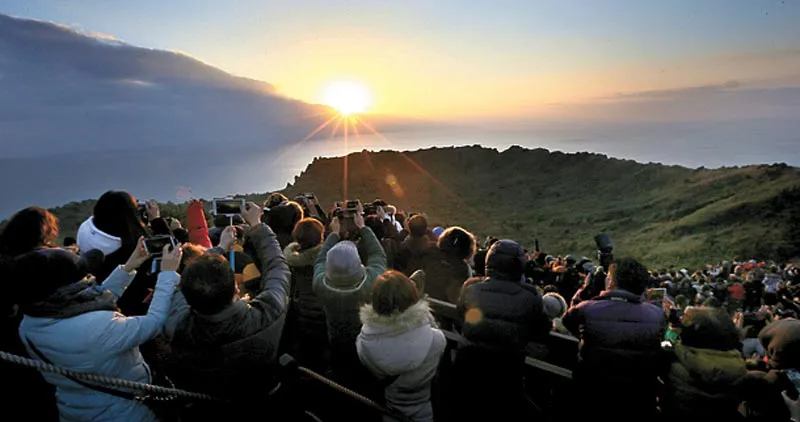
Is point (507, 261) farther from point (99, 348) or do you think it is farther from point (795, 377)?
point (99, 348)

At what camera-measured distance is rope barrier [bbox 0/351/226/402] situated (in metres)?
2.24

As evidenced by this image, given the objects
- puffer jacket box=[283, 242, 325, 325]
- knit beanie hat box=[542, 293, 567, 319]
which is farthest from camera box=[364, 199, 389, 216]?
knit beanie hat box=[542, 293, 567, 319]

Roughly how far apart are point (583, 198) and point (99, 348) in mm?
44572

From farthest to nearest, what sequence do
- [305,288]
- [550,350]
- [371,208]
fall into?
[371,208] → [305,288] → [550,350]

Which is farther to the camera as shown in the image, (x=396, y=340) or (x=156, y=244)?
(x=156, y=244)

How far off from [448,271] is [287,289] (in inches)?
64.2

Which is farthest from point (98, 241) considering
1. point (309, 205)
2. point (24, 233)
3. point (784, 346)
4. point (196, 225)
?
point (784, 346)

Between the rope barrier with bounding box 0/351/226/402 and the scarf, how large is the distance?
0.66 ft

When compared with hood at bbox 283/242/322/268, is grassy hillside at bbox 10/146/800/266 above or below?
below

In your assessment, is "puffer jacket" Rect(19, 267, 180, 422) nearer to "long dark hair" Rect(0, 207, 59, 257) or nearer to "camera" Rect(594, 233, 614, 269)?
"long dark hair" Rect(0, 207, 59, 257)

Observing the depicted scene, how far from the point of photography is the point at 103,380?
2.44 m

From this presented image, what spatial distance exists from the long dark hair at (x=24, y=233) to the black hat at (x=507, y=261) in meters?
2.46

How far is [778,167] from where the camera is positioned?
36.1 m

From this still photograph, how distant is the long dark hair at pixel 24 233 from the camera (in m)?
2.85
